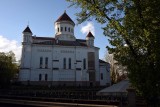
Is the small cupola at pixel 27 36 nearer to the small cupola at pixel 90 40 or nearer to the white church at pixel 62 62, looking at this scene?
the white church at pixel 62 62

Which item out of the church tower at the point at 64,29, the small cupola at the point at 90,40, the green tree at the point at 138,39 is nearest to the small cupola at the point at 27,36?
the church tower at the point at 64,29

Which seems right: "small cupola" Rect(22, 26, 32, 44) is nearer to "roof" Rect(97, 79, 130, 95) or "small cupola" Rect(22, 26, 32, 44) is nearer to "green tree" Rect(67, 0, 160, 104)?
"roof" Rect(97, 79, 130, 95)

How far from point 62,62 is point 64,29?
12819 millimetres

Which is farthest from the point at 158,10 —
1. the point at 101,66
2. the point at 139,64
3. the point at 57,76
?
the point at 101,66

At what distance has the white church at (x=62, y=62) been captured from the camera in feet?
254

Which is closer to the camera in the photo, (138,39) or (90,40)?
(138,39)

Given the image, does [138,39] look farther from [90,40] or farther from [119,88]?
[90,40]

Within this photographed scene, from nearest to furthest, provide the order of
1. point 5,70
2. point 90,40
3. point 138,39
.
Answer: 1. point 138,39
2. point 5,70
3. point 90,40

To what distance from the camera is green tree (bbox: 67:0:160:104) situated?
13680mm

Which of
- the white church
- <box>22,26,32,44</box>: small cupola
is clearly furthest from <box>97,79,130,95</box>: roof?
<box>22,26,32,44</box>: small cupola

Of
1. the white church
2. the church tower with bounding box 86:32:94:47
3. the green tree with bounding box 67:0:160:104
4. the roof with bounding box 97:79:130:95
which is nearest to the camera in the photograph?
the green tree with bounding box 67:0:160:104

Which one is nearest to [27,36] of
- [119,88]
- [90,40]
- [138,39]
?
[90,40]

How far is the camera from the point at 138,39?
1406 centimetres

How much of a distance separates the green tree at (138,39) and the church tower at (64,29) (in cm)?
7151
